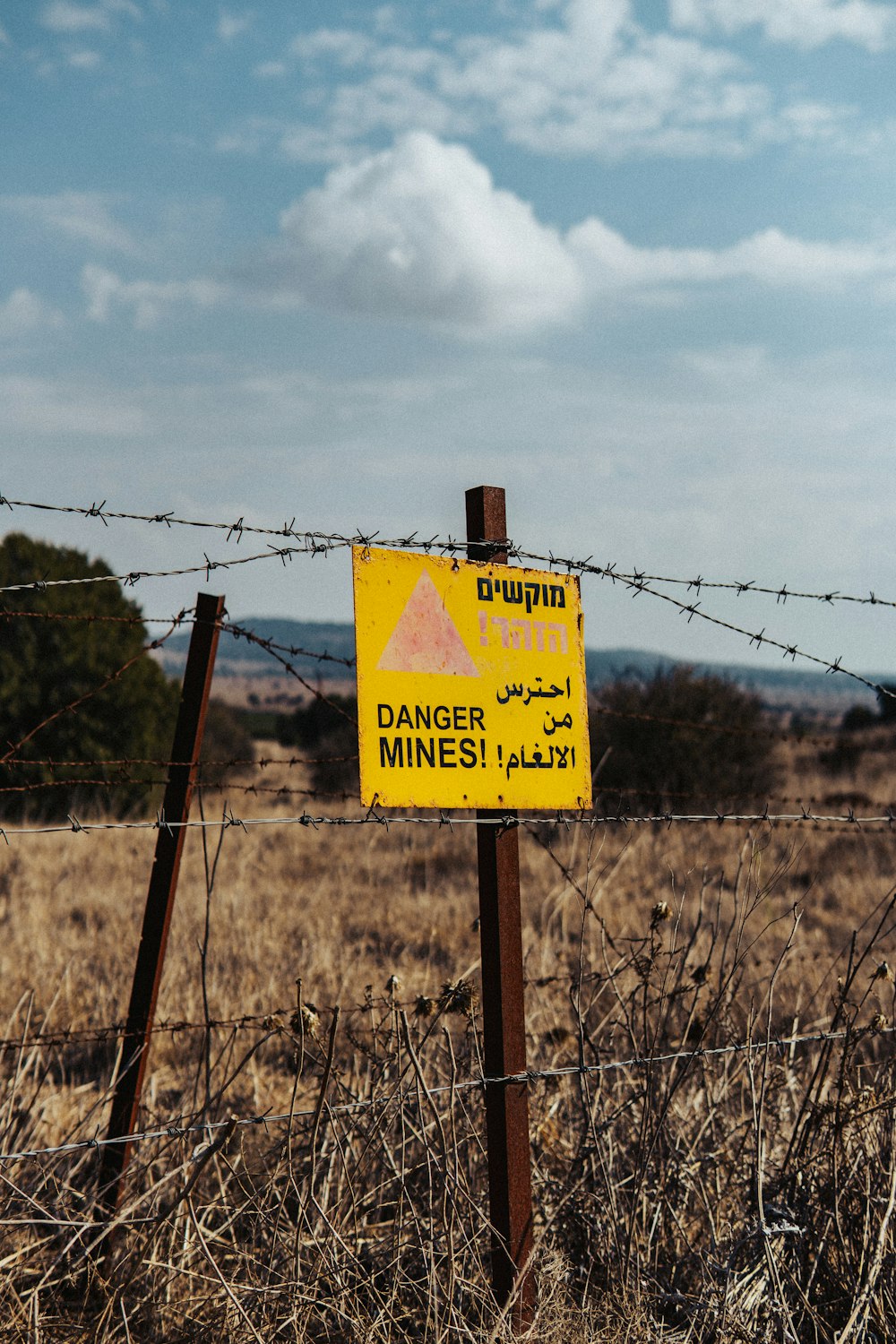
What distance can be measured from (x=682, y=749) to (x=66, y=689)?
23.4 ft

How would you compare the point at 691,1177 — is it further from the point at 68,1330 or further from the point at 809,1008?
the point at 809,1008

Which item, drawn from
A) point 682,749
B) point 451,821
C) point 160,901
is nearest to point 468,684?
Answer: point 451,821

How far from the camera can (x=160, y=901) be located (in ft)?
10.5

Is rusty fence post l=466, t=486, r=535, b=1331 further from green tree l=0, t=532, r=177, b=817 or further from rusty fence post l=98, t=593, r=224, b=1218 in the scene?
green tree l=0, t=532, r=177, b=817

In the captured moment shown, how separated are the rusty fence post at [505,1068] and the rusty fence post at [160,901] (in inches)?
34.6

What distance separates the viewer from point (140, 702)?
13523 millimetres

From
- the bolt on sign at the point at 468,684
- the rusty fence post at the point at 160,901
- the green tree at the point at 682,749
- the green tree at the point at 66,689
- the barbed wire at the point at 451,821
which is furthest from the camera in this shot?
the green tree at the point at 682,749

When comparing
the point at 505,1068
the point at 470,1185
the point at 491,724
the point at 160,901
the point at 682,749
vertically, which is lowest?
the point at 470,1185

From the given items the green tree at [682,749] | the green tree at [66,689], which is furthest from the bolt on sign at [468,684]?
the green tree at [66,689]

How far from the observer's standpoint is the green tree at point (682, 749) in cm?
1314

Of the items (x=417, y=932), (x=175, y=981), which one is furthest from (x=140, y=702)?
(x=175, y=981)

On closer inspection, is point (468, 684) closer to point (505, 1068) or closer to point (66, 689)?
point (505, 1068)

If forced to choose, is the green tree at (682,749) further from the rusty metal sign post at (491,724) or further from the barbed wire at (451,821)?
the rusty metal sign post at (491,724)

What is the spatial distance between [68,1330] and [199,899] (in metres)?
5.91
